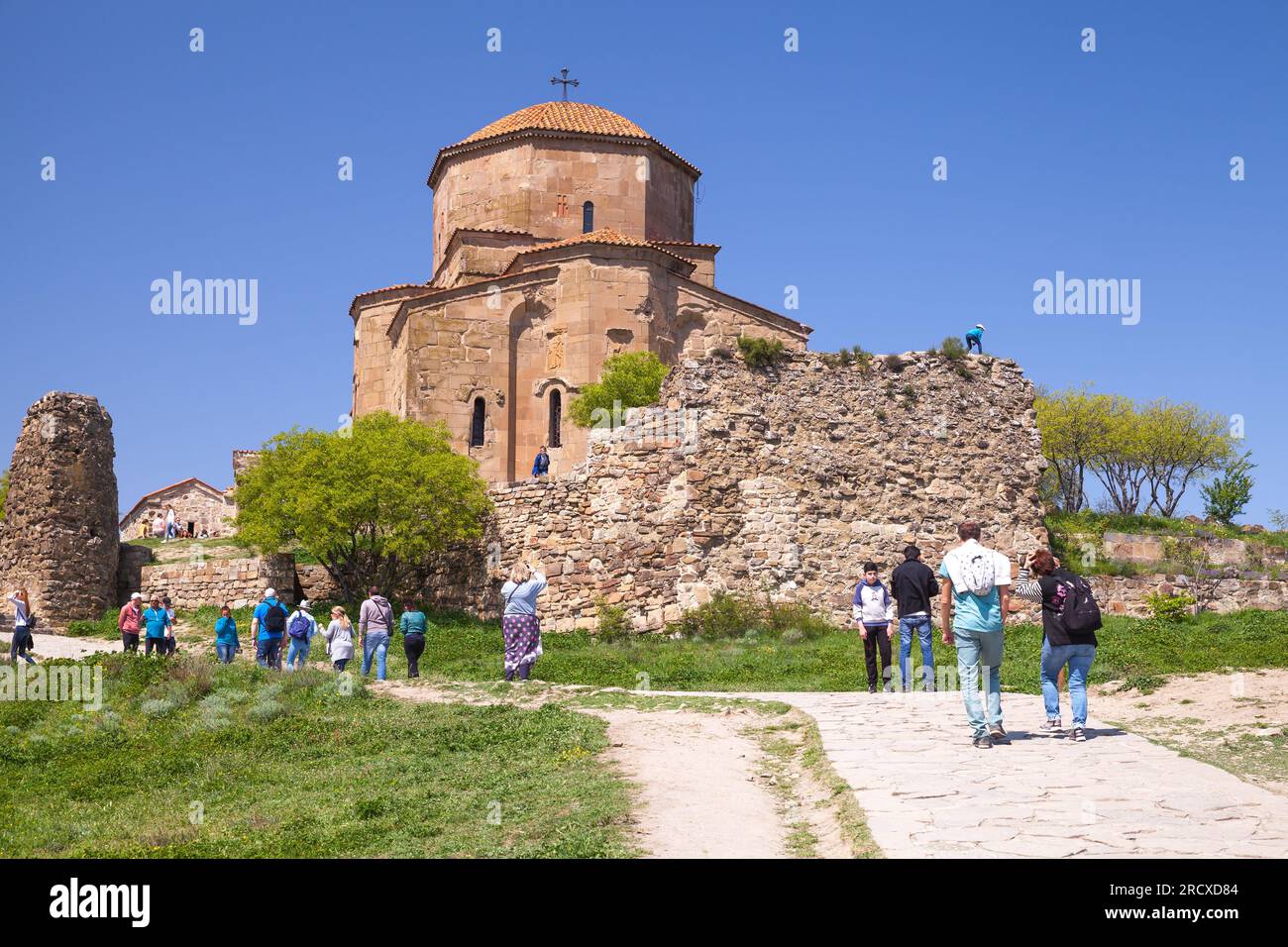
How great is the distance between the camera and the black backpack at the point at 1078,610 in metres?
10.2

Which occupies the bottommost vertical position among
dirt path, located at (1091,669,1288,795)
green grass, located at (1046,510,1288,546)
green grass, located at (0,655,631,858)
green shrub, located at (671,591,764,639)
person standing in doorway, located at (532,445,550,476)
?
green grass, located at (0,655,631,858)

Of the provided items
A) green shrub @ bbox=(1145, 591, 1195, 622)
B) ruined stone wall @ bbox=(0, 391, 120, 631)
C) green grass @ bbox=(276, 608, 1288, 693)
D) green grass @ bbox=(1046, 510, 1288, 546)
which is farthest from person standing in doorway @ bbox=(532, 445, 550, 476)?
green shrub @ bbox=(1145, 591, 1195, 622)

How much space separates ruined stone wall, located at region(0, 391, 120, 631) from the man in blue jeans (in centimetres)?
2038

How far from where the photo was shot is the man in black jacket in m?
14.1

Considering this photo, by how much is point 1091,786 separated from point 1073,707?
210 cm

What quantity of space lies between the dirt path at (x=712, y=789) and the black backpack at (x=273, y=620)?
6.50m

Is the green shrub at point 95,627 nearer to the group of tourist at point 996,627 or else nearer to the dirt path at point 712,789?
the dirt path at point 712,789

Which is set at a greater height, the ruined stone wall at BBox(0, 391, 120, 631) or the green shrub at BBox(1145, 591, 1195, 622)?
the ruined stone wall at BBox(0, 391, 120, 631)

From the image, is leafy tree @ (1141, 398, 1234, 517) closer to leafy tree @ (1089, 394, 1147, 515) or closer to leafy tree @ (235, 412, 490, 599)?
leafy tree @ (1089, 394, 1147, 515)

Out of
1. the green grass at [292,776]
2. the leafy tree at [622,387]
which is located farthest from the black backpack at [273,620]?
the leafy tree at [622,387]

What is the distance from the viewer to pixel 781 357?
22484 millimetres

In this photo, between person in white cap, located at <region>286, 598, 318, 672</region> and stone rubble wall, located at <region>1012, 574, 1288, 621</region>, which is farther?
stone rubble wall, located at <region>1012, 574, 1288, 621</region>

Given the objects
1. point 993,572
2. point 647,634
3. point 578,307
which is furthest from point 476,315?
point 993,572
